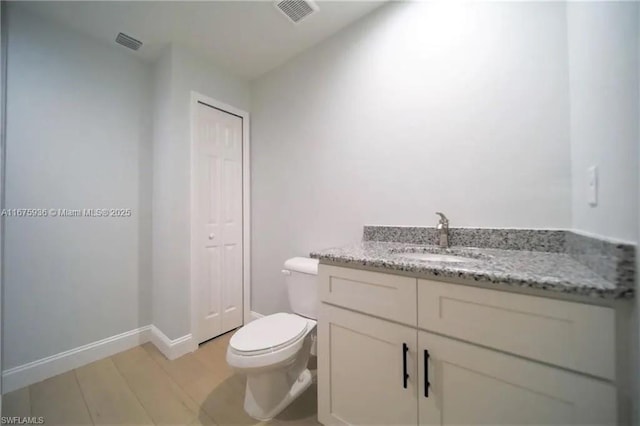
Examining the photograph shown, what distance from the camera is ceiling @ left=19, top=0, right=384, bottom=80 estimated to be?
1.44 metres

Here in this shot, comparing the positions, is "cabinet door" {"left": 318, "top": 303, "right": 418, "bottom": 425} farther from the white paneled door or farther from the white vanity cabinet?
the white paneled door

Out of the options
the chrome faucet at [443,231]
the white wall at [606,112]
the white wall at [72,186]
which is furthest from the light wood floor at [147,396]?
the white wall at [606,112]

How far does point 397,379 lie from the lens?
856 millimetres

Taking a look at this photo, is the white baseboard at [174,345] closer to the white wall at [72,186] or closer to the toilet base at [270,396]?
the white wall at [72,186]

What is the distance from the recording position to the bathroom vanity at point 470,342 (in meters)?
0.56

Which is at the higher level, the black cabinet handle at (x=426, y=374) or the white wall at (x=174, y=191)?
the white wall at (x=174, y=191)

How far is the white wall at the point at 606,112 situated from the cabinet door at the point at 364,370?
2.23 feet

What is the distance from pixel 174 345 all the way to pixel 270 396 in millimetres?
922

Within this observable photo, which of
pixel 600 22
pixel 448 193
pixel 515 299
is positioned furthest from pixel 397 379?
pixel 600 22

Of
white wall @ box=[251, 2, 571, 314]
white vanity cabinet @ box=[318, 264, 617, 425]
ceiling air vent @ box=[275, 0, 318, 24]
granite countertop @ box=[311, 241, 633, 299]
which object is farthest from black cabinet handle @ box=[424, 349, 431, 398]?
ceiling air vent @ box=[275, 0, 318, 24]

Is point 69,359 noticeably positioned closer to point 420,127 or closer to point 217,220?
point 217,220

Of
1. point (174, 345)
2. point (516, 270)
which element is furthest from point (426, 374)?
point (174, 345)

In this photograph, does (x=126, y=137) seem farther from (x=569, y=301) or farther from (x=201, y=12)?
(x=569, y=301)

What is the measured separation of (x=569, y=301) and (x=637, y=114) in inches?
18.7
